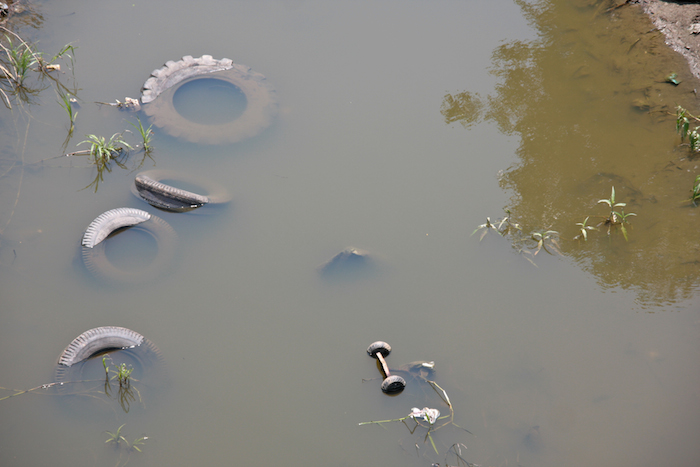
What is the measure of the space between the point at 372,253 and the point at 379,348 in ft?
3.10

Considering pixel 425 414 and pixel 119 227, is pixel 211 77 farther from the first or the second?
pixel 425 414

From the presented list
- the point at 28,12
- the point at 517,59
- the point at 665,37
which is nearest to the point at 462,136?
the point at 517,59

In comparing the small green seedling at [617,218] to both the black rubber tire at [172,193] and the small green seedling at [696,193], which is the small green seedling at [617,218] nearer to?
the small green seedling at [696,193]

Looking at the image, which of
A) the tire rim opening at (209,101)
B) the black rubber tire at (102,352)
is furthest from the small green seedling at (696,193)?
the black rubber tire at (102,352)

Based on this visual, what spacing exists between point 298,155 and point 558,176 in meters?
2.77

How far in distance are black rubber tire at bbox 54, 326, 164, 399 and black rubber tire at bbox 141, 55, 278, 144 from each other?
2.14 meters

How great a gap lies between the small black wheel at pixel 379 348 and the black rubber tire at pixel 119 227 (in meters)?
1.94

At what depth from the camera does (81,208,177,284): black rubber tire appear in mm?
3887

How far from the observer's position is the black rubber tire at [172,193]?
4180 millimetres

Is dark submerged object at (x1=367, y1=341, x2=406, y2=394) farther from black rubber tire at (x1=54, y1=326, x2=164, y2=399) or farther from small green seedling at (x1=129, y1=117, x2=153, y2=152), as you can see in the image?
small green seedling at (x1=129, y1=117, x2=153, y2=152)

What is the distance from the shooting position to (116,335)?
352 cm

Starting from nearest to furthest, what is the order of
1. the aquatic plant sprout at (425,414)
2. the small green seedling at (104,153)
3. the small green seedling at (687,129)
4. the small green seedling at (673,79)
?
the aquatic plant sprout at (425,414) < the small green seedling at (104,153) < the small green seedling at (687,129) < the small green seedling at (673,79)

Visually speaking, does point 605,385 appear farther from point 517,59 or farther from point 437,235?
point 517,59

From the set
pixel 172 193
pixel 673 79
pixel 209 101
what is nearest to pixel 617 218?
pixel 673 79
